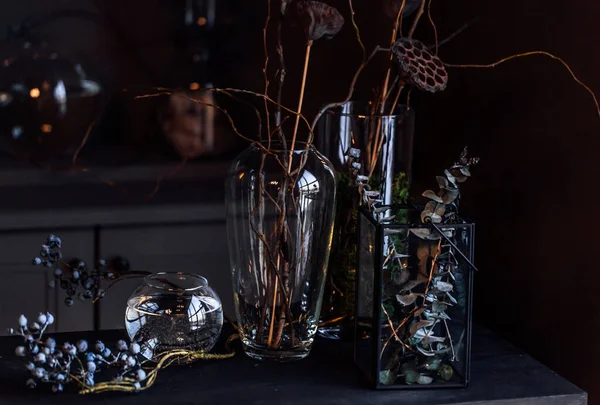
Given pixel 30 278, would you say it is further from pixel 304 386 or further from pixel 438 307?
pixel 438 307

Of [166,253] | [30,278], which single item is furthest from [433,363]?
[30,278]

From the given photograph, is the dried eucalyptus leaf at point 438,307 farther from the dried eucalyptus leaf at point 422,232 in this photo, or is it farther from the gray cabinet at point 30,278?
the gray cabinet at point 30,278

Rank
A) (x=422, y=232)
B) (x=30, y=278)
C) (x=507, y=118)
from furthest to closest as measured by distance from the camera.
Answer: (x=30, y=278) → (x=507, y=118) → (x=422, y=232)

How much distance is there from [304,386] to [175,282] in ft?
0.73

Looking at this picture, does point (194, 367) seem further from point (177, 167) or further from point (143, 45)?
point (143, 45)

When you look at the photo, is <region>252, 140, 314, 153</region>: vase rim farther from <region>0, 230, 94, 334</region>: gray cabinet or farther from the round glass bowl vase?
<region>0, 230, 94, 334</region>: gray cabinet

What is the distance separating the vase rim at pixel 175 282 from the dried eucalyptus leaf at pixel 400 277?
260 millimetres

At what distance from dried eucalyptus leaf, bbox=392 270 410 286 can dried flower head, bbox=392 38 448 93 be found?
0.76ft

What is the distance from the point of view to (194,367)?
1.06 m

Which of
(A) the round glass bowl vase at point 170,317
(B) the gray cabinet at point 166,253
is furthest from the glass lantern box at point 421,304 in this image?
(B) the gray cabinet at point 166,253

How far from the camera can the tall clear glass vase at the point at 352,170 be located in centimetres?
113

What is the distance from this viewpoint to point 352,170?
1.13 m

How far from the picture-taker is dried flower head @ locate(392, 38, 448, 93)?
1.03m

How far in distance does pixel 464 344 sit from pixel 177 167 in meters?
0.71
